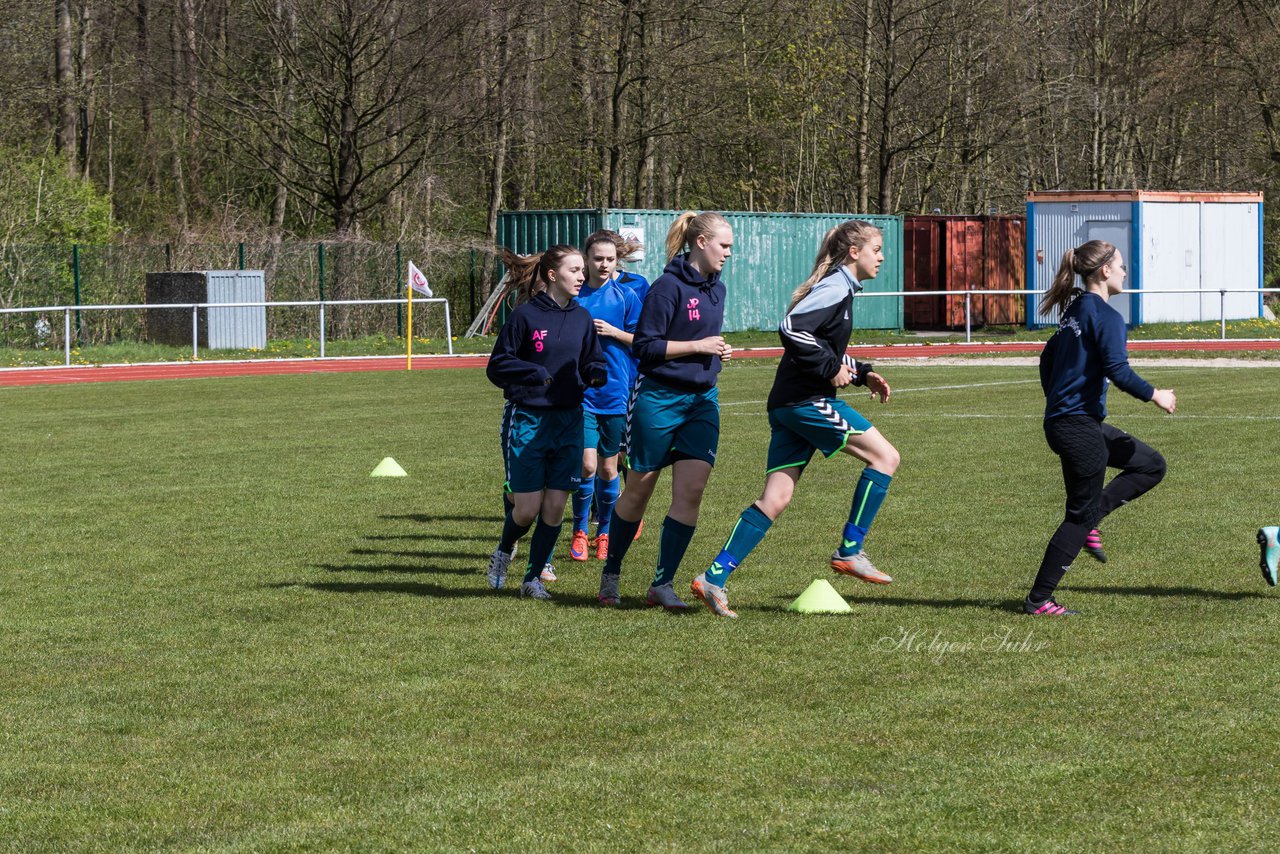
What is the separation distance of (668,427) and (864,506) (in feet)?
4.07

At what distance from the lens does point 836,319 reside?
8.24 m

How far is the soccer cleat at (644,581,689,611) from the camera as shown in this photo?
332 inches

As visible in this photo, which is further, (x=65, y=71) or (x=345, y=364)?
(x=65, y=71)

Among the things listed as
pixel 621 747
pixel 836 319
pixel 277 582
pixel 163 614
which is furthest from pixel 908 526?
pixel 621 747

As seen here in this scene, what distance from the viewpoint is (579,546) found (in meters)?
10.4

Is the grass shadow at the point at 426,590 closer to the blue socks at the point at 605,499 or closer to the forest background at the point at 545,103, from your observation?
the blue socks at the point at 605,499

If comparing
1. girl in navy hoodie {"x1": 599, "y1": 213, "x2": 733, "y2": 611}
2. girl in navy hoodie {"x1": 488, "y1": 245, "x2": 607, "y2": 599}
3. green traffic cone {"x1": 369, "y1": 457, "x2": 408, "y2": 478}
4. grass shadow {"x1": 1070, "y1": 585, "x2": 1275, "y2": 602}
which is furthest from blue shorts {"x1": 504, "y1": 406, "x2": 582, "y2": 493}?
A: green traffic cone {"x1": 369, "y1": 457, "x2": 408, "y2": 478}

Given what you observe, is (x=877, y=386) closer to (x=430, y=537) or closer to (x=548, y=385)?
(x=548, y=385)

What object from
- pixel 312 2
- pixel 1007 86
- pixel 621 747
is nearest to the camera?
pixel 621 747

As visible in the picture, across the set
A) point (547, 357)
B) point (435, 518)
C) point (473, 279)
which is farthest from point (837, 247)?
point (473, 279)

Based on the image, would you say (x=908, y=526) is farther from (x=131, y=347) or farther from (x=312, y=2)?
(x=312, y=2)

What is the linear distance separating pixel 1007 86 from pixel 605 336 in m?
41.2

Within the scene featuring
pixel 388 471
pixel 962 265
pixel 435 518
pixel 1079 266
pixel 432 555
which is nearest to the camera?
pixel 1079 266

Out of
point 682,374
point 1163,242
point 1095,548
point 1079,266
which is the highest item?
point 1163,242
